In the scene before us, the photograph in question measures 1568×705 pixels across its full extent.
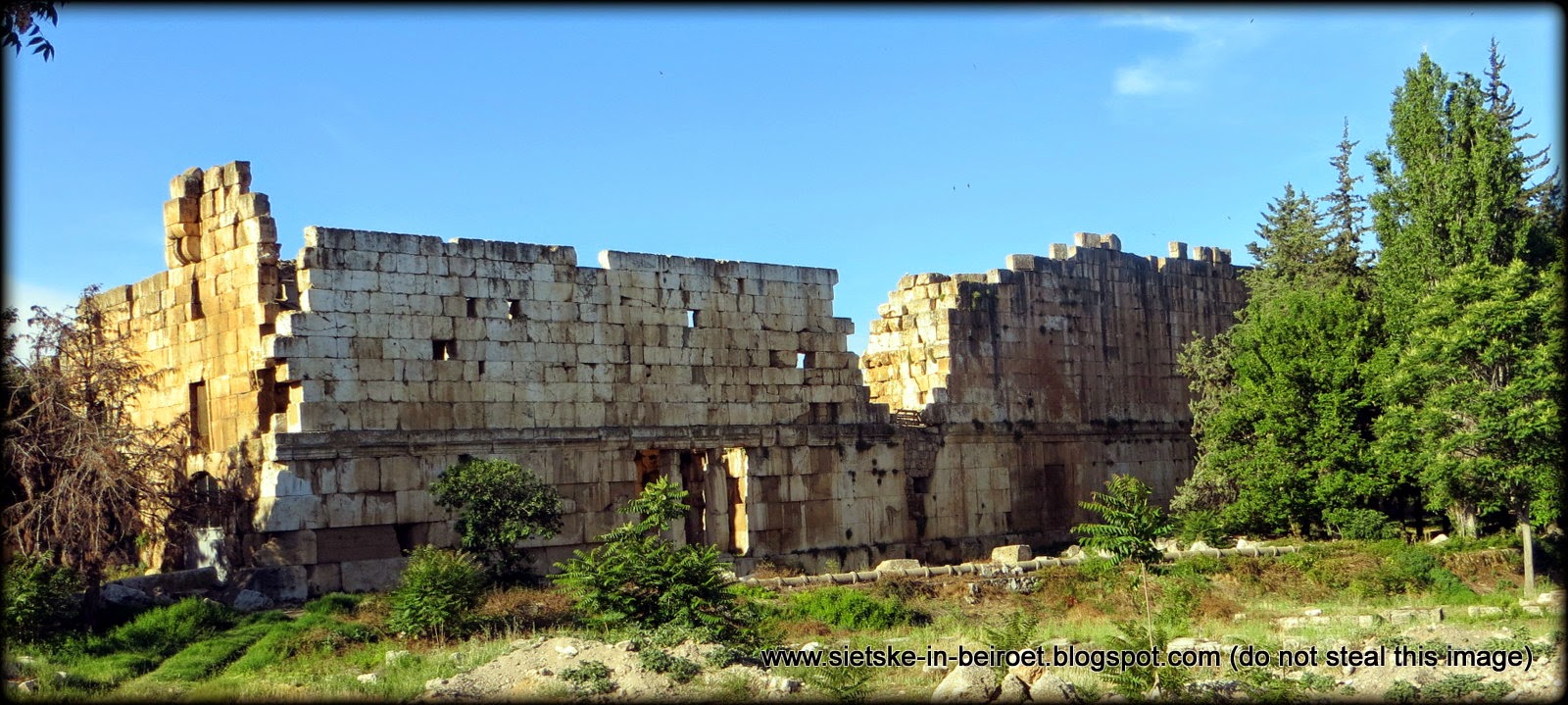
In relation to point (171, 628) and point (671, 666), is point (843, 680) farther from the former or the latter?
point (171, 628)

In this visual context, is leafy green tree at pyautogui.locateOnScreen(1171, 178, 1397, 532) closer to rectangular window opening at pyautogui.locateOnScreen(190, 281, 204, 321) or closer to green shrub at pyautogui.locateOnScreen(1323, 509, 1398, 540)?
green shrub at pyautogui.locateOnScreen(1323, 509, 1398, 540)

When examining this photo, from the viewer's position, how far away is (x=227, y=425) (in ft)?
75.1

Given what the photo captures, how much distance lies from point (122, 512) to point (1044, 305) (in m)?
18.3

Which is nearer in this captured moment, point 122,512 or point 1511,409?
point 122,512

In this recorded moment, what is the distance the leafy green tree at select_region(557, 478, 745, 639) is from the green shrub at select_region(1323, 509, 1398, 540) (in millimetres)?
13691

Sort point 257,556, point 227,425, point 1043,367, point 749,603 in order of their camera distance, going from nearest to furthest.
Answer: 1. point 749,603
2. point 257,556
3. point 227,425
4. point 1043,367

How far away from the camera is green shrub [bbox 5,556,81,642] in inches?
691

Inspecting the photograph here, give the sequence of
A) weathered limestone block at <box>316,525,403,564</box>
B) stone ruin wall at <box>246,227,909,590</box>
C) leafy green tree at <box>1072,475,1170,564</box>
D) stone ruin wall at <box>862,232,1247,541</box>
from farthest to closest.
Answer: stone ruin wall at <box>862,232,1247,541</box>
stone ruin wall at <box>246,227,909,590</box>
weathered limestone block at <box>316,525,403,564</box>
leafy green tree at <box>1072,475,1170,564</box>

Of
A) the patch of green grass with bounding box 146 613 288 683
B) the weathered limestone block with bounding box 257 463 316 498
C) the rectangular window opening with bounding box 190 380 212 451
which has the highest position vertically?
the rectangular window opening with bounding box 190 380 212 451

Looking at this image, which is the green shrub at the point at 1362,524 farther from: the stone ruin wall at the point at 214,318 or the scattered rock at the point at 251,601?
the stone ruin wall at the point at 214,318

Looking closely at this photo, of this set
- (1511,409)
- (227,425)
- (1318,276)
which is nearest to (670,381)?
(227,425)

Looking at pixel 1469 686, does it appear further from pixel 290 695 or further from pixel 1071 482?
pixel 1071 482

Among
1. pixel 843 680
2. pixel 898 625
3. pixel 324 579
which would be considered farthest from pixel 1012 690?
pixel 324 579

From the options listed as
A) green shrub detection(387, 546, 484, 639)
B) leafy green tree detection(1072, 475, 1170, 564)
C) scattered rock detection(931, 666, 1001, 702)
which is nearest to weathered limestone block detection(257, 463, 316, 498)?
green shrub detection(387, 546, 484, 639)
